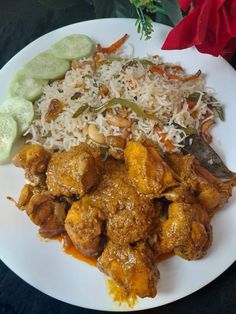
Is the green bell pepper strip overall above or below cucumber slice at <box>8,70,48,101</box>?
below

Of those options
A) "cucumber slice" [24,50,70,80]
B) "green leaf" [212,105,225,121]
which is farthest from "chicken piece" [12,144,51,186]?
"green leaf" [212,105,225,121]

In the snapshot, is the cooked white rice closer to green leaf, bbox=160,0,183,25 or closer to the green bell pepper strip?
the green bell pepper strip

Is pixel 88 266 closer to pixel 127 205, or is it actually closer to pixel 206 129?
pixel 127 205

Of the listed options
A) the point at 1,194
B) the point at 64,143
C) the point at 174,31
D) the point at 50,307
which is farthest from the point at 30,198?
the point at 174,31

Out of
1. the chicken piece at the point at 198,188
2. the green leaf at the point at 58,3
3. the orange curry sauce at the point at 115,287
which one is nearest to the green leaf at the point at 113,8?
the green leaf at the point at 58,3

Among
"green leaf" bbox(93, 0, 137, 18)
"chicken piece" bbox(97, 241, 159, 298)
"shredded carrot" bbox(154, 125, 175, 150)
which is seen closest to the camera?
"chicken piece" bbox(97, 241, 159, 298)

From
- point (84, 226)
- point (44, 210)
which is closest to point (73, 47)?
point (44, 210)

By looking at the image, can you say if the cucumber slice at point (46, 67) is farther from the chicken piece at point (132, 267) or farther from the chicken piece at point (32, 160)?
the chicken piece at point (132, 267)
